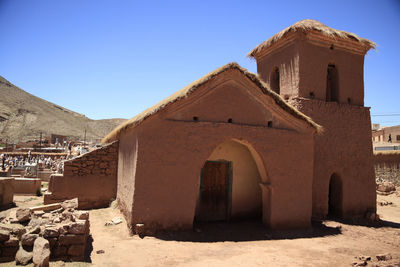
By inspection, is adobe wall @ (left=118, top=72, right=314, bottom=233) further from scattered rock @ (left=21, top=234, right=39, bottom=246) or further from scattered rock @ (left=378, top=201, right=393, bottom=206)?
scattered rock @ (left=378, top=201, right=393, bottom=206)

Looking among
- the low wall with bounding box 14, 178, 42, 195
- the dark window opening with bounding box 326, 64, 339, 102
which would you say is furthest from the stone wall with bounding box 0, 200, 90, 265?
the dark window opening with bounding box 326, 64, 339, 102

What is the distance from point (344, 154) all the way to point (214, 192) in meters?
6.09

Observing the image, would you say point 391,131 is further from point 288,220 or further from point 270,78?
point 288,220

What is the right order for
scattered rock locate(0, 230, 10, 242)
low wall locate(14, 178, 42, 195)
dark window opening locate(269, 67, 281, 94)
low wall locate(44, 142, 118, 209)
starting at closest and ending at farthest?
scattered rock locate(0, 230, 10, 242) → low wall locate(44, 142, 118, 209) → low wall locate(14, 178, 42, 195) → dark window opening locate(269, 67, 281, 94)

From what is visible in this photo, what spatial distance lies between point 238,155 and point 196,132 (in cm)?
259

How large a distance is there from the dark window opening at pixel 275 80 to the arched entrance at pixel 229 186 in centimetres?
444

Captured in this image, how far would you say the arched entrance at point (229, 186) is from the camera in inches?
374

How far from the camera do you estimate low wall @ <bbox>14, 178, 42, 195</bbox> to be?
1188cm

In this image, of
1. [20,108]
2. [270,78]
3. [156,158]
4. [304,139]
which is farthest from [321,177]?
[20,108]

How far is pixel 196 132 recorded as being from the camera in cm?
809

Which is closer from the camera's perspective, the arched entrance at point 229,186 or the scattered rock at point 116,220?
the scattered rock at point 116,220

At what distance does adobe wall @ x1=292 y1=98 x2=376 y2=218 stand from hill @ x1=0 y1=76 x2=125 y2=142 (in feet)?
148

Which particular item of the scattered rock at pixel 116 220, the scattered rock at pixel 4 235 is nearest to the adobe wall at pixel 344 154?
the scattered rock at pixel 116 220

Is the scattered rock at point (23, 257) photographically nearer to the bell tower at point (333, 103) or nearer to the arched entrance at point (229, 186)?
the arched entrance at point (229, 186)
